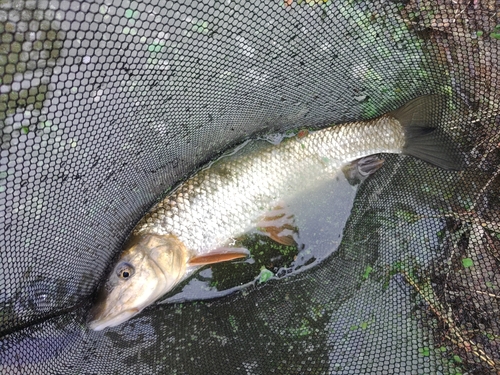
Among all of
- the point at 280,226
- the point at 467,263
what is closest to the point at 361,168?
the point at 280,226

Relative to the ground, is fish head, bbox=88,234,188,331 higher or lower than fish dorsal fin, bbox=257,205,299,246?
lower

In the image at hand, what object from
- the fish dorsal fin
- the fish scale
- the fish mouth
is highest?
the fish scale

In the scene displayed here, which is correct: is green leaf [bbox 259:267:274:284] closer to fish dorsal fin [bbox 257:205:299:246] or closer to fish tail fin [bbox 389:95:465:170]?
fish dorsal fin [bbox 257:205:299:246]

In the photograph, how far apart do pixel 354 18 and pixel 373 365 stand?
1.71 meters

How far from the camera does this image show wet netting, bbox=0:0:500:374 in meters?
1.92

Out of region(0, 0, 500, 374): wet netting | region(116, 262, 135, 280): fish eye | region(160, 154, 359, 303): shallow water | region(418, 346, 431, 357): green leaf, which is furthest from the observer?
region(160, 154, 359, 303): shallow water

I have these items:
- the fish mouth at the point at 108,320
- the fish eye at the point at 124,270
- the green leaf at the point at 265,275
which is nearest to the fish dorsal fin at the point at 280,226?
the green leaf at the point at 265,275

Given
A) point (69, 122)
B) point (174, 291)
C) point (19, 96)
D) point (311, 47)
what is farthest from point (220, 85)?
point (174, 291)

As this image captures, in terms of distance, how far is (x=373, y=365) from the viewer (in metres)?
1.97

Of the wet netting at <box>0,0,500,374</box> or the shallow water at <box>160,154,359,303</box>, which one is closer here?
the wet netting at <box>0,0,500,374</box>

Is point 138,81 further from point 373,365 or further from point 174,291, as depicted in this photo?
point 373,365

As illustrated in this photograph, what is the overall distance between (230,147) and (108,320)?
3.64 ft

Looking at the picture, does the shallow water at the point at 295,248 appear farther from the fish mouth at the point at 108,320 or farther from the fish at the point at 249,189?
the fish mouth at the point at 108,320

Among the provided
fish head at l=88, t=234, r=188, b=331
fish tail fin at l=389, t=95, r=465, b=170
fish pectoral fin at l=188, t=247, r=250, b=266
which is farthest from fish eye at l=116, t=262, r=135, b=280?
fish tail fin at l=389, t=95, r=465, b=170
